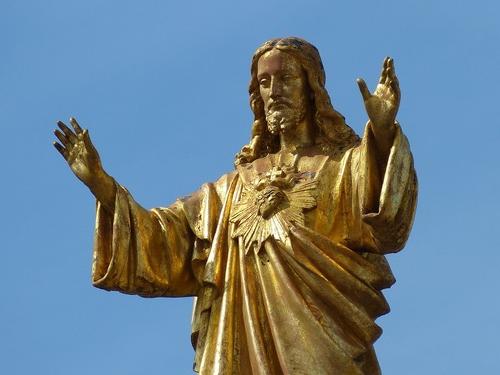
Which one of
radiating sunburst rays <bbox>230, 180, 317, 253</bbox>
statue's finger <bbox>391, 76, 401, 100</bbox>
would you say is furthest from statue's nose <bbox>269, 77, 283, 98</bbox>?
statue's finger <bbox>391, 76, 401, 100</bbox>

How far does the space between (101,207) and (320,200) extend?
2.12m

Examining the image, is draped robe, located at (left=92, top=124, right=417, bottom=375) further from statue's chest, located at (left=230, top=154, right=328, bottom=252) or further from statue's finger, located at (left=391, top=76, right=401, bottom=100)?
statue's finger, located at (left=391, top=76, right=401, bottom=100)

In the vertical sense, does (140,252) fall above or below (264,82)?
below

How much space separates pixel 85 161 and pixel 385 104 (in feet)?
9.83

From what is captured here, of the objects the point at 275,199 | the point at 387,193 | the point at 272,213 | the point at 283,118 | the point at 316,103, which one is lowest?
the point at 387,193

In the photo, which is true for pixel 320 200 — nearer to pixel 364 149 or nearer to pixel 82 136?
pixel 364 149

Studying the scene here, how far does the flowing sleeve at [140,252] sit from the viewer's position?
81.5 feet

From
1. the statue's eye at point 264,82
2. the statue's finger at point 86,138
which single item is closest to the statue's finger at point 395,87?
the statue's eye at point 264,82

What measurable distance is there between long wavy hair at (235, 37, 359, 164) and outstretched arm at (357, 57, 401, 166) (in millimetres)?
1271

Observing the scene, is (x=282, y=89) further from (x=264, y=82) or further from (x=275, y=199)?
(x=275, y=199)

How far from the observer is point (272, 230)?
24672 millimetres

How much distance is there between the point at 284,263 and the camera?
2445 cm

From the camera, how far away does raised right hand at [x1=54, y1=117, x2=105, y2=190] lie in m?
24.9

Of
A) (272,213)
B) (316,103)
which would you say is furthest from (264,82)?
(272,213)
